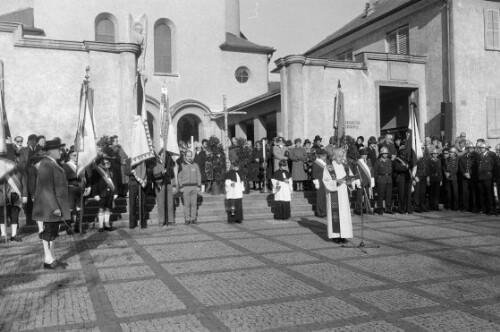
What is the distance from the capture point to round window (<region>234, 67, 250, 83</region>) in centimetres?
3112

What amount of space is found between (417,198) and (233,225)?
628 cm

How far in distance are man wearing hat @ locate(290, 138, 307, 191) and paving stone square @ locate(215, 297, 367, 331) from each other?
10266 millimetres

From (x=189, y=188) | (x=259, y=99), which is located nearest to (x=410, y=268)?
(x=189, y=188)

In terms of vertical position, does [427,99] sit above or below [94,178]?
above

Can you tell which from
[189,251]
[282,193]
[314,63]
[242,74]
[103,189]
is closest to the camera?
[189,251]

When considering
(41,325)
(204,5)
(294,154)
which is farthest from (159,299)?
(204,5)

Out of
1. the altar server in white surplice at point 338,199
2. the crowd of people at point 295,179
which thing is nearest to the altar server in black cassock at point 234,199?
the crowd of people at point 295,179

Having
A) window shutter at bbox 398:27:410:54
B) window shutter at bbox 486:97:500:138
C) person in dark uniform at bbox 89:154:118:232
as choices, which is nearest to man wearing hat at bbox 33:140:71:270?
person in dark uniform at bbox 89:154:118:232

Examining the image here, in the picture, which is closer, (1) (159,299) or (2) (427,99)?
(1) (159,299)

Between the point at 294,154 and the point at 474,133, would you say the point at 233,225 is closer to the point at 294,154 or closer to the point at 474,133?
the point at 294,154

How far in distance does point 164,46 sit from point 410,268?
2503 centimetres

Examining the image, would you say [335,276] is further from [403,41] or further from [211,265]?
[403,41]

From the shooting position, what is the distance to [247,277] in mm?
7043

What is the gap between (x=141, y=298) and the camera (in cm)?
601
